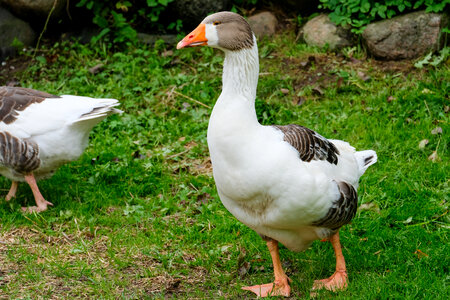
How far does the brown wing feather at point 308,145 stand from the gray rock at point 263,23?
4324mm

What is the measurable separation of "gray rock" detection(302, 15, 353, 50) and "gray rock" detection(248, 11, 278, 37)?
21.1 inches

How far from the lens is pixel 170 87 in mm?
7121

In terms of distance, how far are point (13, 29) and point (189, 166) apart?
3898 millimetres

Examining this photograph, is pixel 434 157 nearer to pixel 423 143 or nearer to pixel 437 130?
pixel 423 143

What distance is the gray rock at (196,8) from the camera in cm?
784

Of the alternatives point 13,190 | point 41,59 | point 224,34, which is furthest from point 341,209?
point 41,59

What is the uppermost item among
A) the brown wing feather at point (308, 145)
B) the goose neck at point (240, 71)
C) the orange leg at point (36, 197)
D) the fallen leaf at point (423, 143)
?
the goose neck at point (240, 71)

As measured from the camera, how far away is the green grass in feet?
13.3

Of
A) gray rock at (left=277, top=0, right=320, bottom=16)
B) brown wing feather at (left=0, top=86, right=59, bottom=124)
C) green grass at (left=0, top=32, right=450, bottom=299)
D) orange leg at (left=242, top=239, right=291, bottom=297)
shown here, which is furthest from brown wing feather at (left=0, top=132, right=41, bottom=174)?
gray rock at (left=277, top=0, right=320, bottom=16)

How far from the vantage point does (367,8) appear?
23.3ft

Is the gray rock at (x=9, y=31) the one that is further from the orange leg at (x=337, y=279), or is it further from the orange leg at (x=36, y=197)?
the orange leg at (x=337, y=279)

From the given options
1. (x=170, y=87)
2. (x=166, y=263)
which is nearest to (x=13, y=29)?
(x=170, y=87)

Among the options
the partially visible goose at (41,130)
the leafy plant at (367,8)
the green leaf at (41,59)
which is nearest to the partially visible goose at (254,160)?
the partially visible goose at (41,130)

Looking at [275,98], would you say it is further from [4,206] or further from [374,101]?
[4,206]
